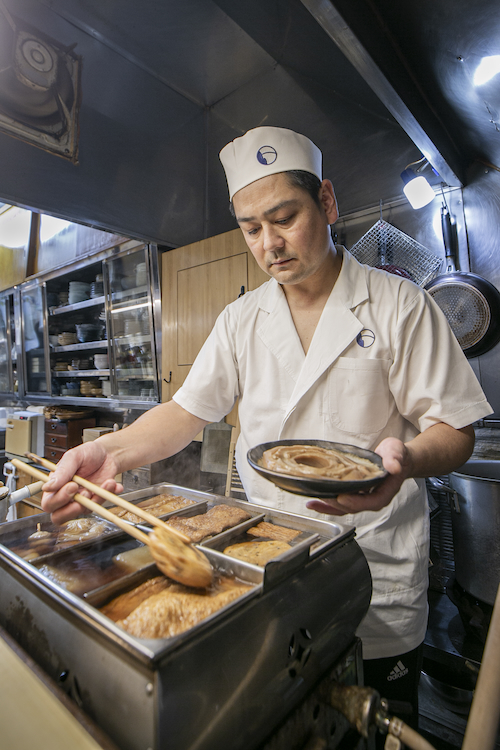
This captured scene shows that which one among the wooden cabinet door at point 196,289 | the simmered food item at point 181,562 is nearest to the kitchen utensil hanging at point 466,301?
the wooden cabinet door at point 196,289

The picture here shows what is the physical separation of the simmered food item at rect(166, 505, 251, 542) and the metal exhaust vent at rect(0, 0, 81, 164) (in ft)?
7.87

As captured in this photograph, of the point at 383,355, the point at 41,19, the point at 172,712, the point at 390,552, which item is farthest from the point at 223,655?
the point at 41,19

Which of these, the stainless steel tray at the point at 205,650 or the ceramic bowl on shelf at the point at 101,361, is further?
the ceramic bowl on shelf at the point at 101,361

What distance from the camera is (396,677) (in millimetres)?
1440

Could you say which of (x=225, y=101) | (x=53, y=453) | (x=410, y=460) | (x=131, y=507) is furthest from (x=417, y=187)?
(x=53, y=453)

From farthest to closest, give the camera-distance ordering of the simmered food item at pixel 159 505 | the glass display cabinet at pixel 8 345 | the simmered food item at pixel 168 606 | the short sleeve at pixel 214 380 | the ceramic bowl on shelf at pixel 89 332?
the glass display cabinet at pixel 8 345
the ceramic bowl on shelf at pixel 89 332
the short sleeve at pixel 214 380
the simmered food item at pixel 159 505
the simmered food item at pixel 168 606

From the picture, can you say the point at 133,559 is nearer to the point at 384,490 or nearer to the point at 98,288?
the point at 384,490

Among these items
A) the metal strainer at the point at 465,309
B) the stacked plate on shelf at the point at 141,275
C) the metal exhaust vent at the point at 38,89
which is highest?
the metal exhaust vent at the point at 38,89

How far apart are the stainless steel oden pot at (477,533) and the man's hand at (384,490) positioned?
4.57 feet

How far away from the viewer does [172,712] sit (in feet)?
1.97

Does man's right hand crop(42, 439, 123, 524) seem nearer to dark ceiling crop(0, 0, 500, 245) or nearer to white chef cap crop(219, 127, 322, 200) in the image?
white chef cap crop(219, 127, 322, 200)

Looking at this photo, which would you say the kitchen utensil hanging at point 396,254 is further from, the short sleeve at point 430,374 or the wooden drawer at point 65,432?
the wooden drawer at point 65,432

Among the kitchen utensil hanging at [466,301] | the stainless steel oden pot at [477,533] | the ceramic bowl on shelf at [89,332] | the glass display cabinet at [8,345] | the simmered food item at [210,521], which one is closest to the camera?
the simmered food item at [210,521]

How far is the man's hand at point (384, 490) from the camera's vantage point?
39.1 inches
